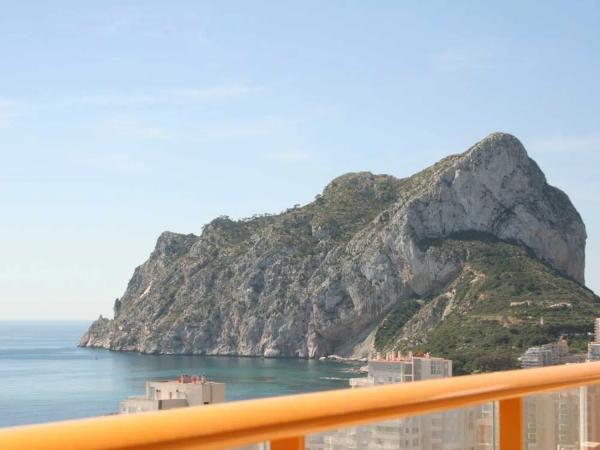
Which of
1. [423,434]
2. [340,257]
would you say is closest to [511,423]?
[423,434]

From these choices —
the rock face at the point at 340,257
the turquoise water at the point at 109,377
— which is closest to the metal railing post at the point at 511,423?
the turquoise water at the point at 109,377

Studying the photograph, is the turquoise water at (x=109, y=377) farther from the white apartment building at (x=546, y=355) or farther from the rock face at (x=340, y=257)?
the white apartment building at (x=546, y=355)

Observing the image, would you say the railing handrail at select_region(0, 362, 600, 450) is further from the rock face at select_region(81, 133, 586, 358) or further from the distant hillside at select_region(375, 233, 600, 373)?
the rock face at select_region(81, 133, 586, 358)

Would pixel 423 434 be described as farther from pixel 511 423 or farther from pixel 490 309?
pixel 490 309

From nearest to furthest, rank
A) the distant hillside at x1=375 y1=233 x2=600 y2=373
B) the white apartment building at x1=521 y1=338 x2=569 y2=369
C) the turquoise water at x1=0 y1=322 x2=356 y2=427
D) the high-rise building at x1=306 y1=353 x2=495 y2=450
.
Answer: the high-rise building at x1=306 y1=353 x2=495 y2=450 → the turquoise water at x1=0 y1=322 x2=356 y2=427 → the white apartment building at x1=521 y1=338 x2=569 y2=369 → the distant hillside at x1=375 y1=233 x2=600 y2=373

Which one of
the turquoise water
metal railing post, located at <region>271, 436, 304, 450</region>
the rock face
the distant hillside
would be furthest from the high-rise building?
the rock face
